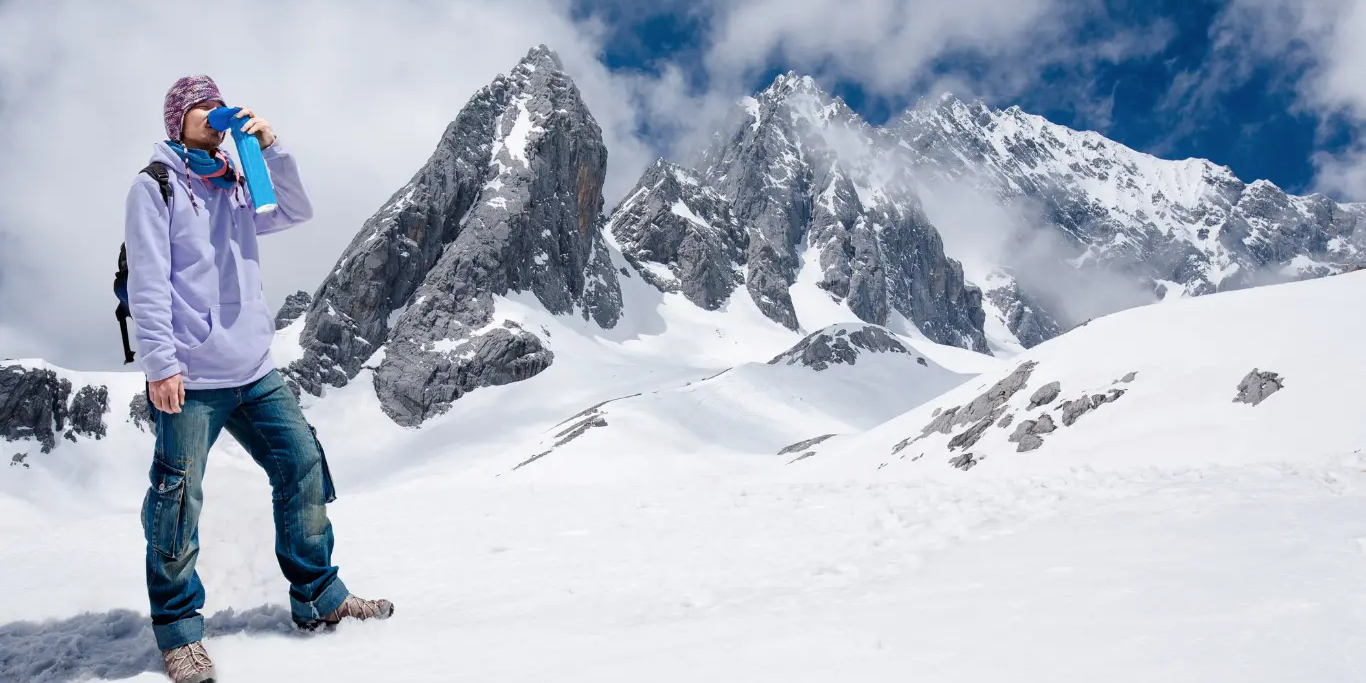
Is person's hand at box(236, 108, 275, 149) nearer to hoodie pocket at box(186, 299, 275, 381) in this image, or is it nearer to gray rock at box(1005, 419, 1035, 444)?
hoodie pocket at box(186, 299, 275, 381)

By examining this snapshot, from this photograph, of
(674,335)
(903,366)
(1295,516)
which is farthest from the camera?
(674,335)

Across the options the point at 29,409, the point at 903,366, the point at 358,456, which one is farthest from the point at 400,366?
the point at 903,366

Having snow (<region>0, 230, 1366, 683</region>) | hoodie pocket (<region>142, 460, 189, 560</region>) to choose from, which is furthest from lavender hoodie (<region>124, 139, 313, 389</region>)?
snow (<region>0, 230, 1366, 683</region>)

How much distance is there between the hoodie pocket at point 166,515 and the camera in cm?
410

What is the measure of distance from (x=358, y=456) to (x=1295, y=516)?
99.5m

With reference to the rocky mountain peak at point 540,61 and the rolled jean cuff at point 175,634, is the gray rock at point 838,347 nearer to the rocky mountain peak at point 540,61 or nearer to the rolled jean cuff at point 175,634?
the rolled jean cuff at point 175,634

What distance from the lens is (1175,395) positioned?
2250 cm

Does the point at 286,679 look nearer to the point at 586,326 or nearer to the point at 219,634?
the point at 219,634

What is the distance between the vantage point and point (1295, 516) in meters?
5.26

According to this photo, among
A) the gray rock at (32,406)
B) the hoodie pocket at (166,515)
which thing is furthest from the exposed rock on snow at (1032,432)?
the gray rock at (32,406)

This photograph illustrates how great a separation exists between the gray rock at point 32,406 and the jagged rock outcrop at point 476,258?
24769mm

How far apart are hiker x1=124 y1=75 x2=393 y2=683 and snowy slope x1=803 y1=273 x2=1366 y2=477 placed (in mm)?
18892

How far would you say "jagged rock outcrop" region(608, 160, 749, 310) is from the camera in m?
155

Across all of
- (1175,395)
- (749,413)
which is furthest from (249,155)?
(749,413)
